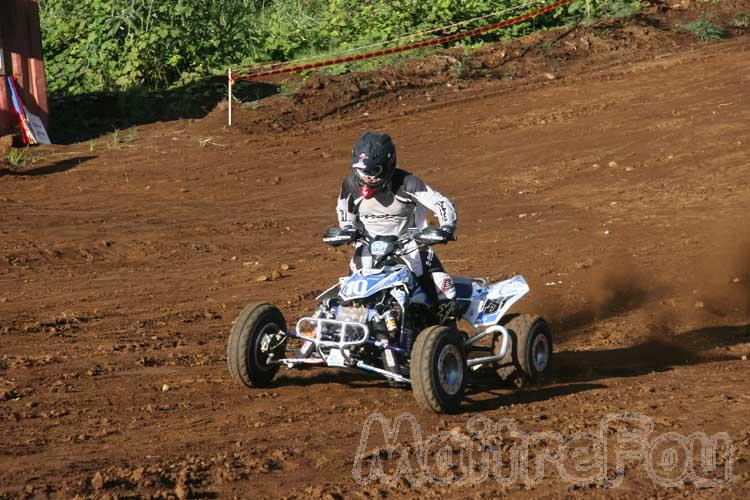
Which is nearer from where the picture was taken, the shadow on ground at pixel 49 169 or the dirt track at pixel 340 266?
the dirt track at pixel 340 266

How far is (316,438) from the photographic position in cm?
692

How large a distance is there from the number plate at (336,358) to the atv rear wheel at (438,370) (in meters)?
0.53

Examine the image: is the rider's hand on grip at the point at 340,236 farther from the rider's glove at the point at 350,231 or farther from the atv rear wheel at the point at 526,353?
the atv rear wheel at the point at 526,353

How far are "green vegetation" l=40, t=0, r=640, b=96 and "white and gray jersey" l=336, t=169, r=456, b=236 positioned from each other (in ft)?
48.7

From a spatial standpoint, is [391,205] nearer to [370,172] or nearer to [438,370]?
[370,172]

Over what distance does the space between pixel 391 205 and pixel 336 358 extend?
1482 mm

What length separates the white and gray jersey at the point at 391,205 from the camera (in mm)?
8422

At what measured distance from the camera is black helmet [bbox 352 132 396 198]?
8109 mm

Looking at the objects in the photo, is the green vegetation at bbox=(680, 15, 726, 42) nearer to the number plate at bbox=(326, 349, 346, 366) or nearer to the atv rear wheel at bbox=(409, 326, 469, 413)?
the atv rear wheel at bbox=(409, 326, 469, 413)

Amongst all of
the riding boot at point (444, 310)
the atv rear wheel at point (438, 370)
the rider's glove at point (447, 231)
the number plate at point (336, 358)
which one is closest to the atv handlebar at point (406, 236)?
the rider's glove at point (447, 231)

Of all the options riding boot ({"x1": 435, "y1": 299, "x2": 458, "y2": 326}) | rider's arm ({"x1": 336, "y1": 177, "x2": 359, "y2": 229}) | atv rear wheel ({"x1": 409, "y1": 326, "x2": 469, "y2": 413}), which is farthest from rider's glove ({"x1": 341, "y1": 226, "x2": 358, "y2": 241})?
atv rear wheel ({"x1": 409, "y1": 326, "x2": 469, "y2": 413})

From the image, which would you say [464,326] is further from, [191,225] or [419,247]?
[191,225]

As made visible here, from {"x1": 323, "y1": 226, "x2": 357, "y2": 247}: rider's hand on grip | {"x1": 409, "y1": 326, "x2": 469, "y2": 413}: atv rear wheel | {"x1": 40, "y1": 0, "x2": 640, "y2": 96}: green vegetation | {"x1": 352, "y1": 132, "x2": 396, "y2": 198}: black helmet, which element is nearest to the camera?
{"x1": 409, "y1": 326, "x2": 469, "y2": 413}: atv rear wheel

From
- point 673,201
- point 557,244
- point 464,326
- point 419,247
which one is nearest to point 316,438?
point 419,247
